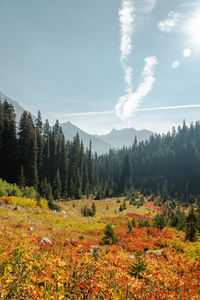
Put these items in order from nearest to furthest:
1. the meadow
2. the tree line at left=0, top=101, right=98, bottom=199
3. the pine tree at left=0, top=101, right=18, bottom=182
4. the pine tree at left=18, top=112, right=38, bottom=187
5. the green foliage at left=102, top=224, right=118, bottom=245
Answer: the meadow
the green foliage at left=102, top=224, right=118, bottom=245
the tree line at left=0, top=101, right=98, bottom=199
the pine tree at left=0, top=101, right=18, bottom=182
the pine tree at left=18, top=112, right=38, bottom=187

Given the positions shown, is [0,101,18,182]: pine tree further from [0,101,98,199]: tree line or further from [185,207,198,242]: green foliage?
[185,207,198,242]: green foliage

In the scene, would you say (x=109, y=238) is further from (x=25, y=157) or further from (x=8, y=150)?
(x=8, y=150)

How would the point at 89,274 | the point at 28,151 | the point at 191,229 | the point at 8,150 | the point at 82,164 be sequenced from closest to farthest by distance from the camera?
the point at 89,274 → the point at 191,229 → the point at 8,150 → the point at 28,151 → the point at 82,164

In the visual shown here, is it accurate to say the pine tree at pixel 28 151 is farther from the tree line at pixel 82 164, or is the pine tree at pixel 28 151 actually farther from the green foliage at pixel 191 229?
the green foliage at pixel 191 229

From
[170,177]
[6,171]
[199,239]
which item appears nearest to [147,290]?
[199,239]

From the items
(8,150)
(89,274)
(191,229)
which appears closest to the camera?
(89,274)

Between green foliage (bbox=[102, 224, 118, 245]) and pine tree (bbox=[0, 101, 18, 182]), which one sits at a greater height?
pine tree (bbox=[0, 101, 18, 182])

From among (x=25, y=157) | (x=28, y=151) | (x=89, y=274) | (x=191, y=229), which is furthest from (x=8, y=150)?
(x=89, y=274)

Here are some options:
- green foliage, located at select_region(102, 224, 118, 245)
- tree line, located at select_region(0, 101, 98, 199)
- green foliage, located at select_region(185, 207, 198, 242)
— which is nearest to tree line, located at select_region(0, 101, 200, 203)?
tree line, located at select_region(0, 101, 98, 199)

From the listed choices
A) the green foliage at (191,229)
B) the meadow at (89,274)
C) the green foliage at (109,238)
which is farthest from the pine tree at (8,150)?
the green foliage at (191,229)

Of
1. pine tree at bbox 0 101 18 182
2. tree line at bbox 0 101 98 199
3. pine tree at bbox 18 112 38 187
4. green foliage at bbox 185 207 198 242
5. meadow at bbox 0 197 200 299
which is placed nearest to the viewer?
meadow at bbox 0 197 200 299

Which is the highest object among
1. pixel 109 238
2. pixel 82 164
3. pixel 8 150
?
pixel 8 150

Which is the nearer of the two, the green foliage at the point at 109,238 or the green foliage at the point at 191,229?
the green foliage at the point at 109,238

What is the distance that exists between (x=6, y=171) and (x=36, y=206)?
766 inches
